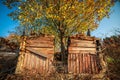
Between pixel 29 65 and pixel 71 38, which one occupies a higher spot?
pixel 71 38

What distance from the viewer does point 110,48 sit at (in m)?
15.1

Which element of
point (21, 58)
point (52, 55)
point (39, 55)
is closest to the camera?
point (21, 58)

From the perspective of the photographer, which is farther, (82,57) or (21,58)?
(82,57)

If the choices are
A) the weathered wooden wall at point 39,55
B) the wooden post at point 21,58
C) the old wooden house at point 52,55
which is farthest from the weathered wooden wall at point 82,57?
the wooden post at point 21,58

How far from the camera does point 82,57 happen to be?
1134 centimetres

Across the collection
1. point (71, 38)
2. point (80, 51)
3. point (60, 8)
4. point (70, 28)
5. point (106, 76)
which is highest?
point (60, 8)

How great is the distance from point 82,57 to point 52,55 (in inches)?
73.1

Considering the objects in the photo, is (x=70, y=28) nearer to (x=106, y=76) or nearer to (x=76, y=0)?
(x=76, y=0)

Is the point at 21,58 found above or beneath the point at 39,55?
beneath

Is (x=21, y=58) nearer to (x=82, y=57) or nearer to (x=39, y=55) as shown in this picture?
(x=39, y=55)

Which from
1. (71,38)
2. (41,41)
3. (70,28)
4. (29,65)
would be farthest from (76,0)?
(29,65)

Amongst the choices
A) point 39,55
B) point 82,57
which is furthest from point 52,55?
point 82,57

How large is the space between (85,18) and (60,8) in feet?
8.58

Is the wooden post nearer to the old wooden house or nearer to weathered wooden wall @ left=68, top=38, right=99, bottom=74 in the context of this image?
the old wooden house
